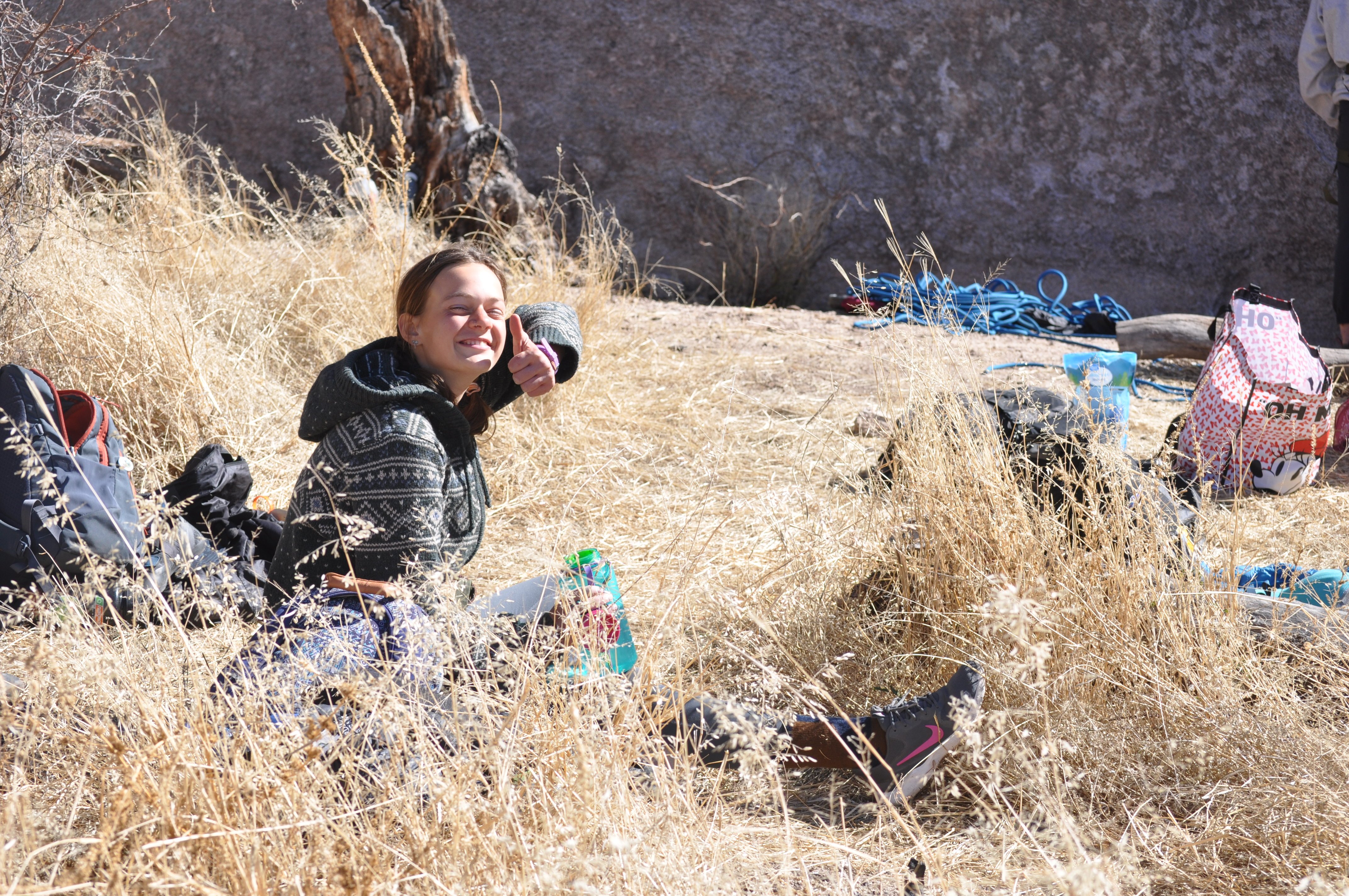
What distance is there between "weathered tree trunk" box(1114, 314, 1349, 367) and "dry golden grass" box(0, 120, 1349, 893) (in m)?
1.53

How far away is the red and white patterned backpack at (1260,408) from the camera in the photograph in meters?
3.53

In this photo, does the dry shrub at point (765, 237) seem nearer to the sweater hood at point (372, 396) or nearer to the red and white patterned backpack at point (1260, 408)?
the red and white patterned backpack at point (1260, 408)

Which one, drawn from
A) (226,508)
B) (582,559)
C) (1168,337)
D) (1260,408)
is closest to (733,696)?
(582,559)

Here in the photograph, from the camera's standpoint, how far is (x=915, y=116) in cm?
753

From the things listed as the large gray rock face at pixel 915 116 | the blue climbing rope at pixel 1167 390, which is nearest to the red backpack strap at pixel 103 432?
the blue climbing rope at pixel 1167 390

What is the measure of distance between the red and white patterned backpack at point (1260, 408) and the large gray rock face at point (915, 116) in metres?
3.93

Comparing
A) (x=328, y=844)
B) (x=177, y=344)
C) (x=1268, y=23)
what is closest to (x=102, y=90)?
(x=177, y=344)

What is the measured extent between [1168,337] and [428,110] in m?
3.84

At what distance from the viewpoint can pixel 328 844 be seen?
1258mm

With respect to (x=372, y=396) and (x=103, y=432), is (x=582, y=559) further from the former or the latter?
(x=103, y=432)

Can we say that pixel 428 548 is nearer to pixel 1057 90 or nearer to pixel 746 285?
pixel 746 285

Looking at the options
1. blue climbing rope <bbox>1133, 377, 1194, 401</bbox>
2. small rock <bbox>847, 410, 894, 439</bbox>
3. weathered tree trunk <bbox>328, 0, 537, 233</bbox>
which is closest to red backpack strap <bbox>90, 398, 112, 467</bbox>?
small rock <bbox>847, 410, 894, 439</bbox>

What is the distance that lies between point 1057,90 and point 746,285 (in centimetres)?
262

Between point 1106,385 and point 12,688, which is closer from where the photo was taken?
point 12,688
